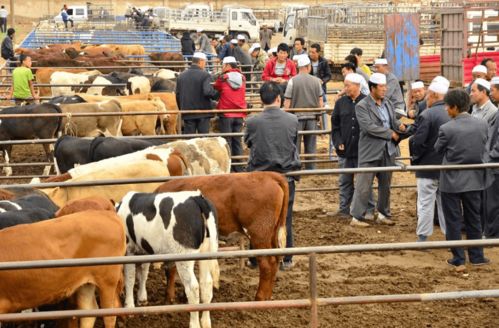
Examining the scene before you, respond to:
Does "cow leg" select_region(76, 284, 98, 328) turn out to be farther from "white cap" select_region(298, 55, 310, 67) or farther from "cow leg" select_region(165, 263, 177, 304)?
"white cap" select_region(298, 55, 310, 67)

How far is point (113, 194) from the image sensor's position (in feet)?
31.7

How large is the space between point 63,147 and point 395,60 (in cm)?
1101

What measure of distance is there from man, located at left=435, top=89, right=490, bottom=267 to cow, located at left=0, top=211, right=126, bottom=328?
372cm

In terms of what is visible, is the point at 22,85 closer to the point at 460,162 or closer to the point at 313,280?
the point at 460,162

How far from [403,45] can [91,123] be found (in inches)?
354

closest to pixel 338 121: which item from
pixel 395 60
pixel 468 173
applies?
pixel 468 173

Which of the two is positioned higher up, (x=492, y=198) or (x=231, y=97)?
(x=231, y=97)

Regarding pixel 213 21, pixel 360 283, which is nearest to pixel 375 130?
pixel 360 283

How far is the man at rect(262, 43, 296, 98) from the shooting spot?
15992 millimetres

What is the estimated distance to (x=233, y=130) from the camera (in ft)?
A: 45.1

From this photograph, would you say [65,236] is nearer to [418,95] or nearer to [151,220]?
[151,220]

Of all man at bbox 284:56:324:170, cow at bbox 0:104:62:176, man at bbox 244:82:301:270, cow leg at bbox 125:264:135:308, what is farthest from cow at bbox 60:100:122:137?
cow leg at bbox 125:264:135:308

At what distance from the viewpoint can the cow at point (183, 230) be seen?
753 cm

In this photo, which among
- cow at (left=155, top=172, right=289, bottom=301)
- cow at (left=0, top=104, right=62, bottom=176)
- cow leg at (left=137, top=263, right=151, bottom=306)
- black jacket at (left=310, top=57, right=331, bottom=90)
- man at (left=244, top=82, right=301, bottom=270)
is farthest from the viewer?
black jacket at (left=310, top=57, right=331, bottom=90)
